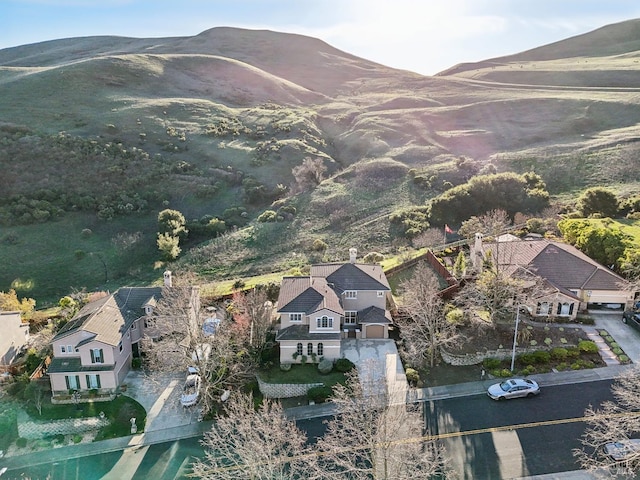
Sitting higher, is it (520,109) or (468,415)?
(520,109)

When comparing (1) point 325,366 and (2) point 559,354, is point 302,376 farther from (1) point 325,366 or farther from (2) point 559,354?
(2) point 559,354

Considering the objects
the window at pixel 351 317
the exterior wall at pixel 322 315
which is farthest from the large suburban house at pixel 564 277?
Result: the exterior wall at pixel 322 315

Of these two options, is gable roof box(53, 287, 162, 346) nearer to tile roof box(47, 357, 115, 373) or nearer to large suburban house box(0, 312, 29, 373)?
tile roof box(47, 357, 115, 373)

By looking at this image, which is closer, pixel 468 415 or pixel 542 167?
pixel 468 415

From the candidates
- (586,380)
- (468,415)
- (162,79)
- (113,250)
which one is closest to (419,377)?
(468,415)

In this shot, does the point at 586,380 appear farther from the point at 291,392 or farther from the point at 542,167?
the point at 542,167

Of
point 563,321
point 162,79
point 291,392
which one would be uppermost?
point 162,79

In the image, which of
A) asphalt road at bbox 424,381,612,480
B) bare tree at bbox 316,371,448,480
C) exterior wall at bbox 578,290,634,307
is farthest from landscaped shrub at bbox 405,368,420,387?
exterior wall at bbox 578,290,634,307
